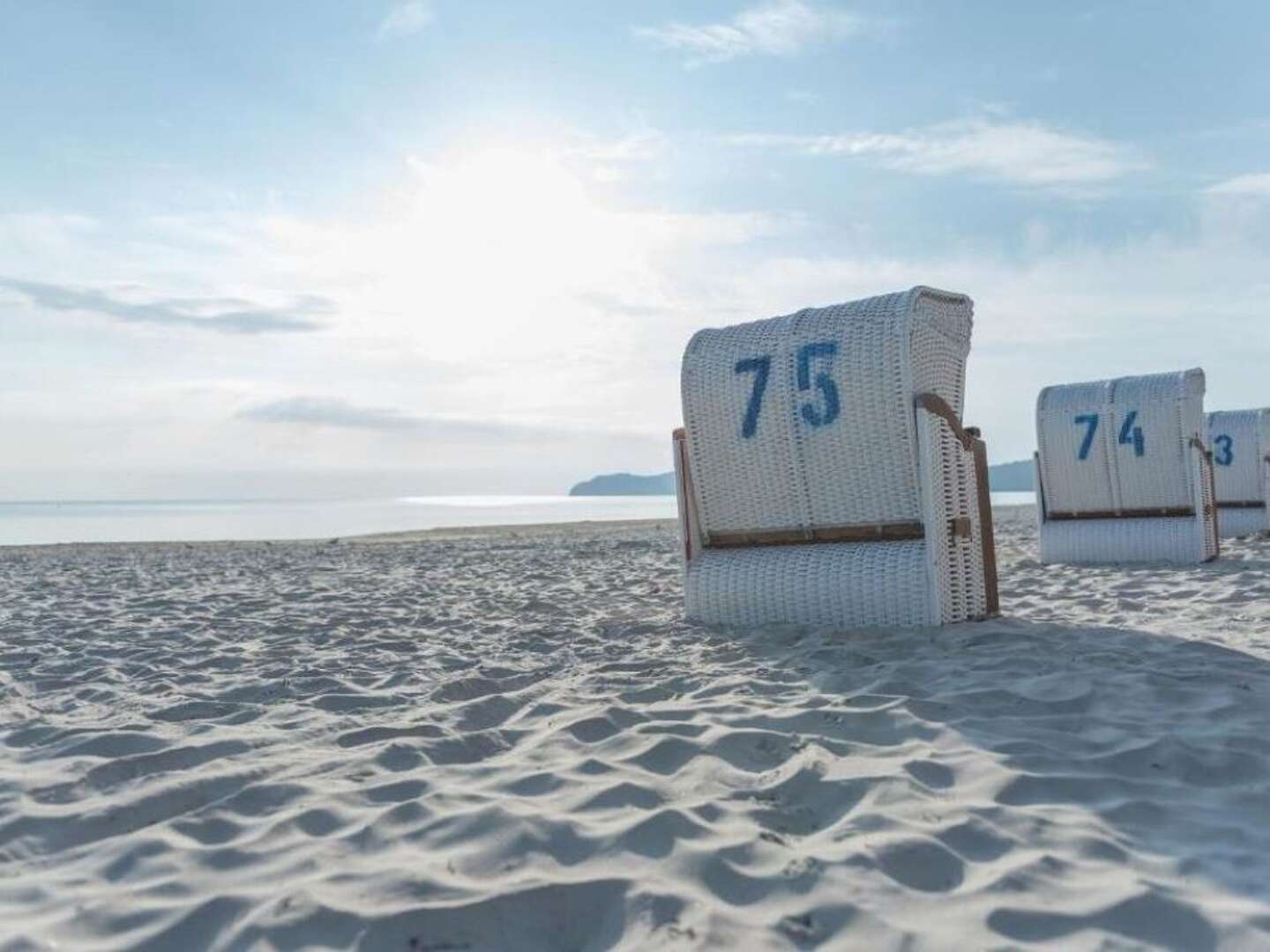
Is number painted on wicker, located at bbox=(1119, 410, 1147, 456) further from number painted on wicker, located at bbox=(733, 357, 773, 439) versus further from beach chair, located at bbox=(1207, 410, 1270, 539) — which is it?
number painted on wicker, located at bbox=(733, 357, 773, 439)

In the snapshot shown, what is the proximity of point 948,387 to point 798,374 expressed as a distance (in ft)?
2.79

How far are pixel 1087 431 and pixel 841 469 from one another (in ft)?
15.5

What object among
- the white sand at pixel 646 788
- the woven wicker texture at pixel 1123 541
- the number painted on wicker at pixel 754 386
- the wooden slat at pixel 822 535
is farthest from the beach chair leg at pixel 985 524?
the woven wicker texture at pixel 1123 541

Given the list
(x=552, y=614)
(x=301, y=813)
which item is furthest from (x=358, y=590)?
(x=301, y=813)

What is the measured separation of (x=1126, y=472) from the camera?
Answer: 8.83 metres

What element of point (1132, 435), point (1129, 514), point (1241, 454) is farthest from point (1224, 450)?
point (1132, 435)

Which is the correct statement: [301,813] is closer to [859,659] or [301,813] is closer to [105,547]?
[859,659]

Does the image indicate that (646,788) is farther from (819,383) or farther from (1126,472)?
(1126,472)

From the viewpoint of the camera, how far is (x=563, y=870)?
2.27 metres

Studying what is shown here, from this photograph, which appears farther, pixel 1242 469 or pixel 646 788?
pixel 1242 469

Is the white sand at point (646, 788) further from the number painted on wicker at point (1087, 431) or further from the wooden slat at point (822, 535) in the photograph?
the number painted on wicker at point (1087, 431)

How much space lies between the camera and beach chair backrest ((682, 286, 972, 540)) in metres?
5.07

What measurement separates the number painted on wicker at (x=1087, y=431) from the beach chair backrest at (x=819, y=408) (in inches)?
158

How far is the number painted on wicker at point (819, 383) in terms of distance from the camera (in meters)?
5.23
